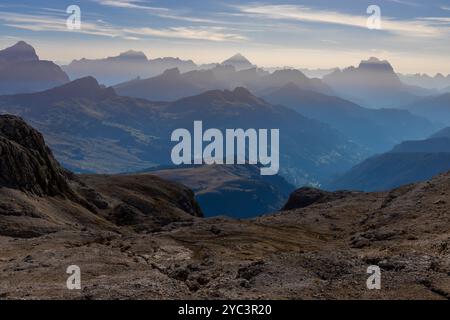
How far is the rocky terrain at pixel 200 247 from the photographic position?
107 ft

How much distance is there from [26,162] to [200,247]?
4442cm

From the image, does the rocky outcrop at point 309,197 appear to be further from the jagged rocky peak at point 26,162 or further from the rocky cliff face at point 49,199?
the jagged rocky peak at point 26,162

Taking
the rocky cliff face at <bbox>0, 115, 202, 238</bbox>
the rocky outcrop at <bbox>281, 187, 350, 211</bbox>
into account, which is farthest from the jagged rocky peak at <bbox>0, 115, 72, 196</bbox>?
the rocky outcrop at <bbox>281, 187, 350, 211</bbox>

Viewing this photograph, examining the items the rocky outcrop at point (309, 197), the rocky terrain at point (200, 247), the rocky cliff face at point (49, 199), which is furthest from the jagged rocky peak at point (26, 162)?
the rocky outcrop at point (309, 197)

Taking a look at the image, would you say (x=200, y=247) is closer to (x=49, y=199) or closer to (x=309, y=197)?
(x=49, y=199)

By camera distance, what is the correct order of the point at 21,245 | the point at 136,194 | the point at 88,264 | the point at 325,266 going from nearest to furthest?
1. the point at 325,266
2. the point at 88,264
3. the point at 21,245
4. the point at 136,194

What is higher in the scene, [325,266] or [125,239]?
[325,266]

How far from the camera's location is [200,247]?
59.7 m

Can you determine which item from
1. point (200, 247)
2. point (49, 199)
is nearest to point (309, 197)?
point (49, 199)

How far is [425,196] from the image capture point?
81562 millimetres
